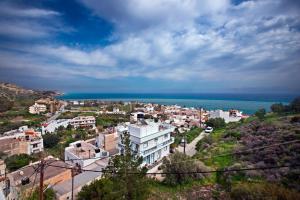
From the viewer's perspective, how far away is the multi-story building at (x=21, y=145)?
24836mm

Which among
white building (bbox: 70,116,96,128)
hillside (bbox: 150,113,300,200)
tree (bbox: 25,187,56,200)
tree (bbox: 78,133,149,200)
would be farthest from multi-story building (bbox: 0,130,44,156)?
hillside (bbox: 150,113,300,200)

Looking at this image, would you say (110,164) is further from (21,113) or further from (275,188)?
(21,113)

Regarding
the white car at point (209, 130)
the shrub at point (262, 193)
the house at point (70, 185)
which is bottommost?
the white car at point (209, 130)

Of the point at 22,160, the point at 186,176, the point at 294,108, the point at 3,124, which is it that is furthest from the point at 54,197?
the point at 294,108

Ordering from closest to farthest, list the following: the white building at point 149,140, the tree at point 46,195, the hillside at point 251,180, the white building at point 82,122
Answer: the hillside at point 251,180 < the tree at point 46,195 < the white building at point 149,140 < the white building at point 82,122

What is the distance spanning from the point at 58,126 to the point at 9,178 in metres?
25.8

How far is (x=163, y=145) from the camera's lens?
2309cm

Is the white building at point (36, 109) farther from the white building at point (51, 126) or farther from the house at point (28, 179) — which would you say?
the house at point (28, 179)

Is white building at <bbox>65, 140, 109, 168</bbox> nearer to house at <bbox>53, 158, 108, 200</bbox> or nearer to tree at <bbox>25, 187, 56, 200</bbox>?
house at <bbox>53, 158, 108, 200</bbox>

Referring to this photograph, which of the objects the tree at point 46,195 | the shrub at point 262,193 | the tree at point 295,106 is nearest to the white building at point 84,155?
the tree at point 46,195

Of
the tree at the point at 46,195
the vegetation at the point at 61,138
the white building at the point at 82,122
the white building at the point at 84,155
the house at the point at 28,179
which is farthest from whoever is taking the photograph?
the white building at the point at 82,122

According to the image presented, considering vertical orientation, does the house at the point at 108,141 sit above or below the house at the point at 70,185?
above

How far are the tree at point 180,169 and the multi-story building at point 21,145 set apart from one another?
19.8 m

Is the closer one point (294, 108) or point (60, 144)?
point (60, 144)
